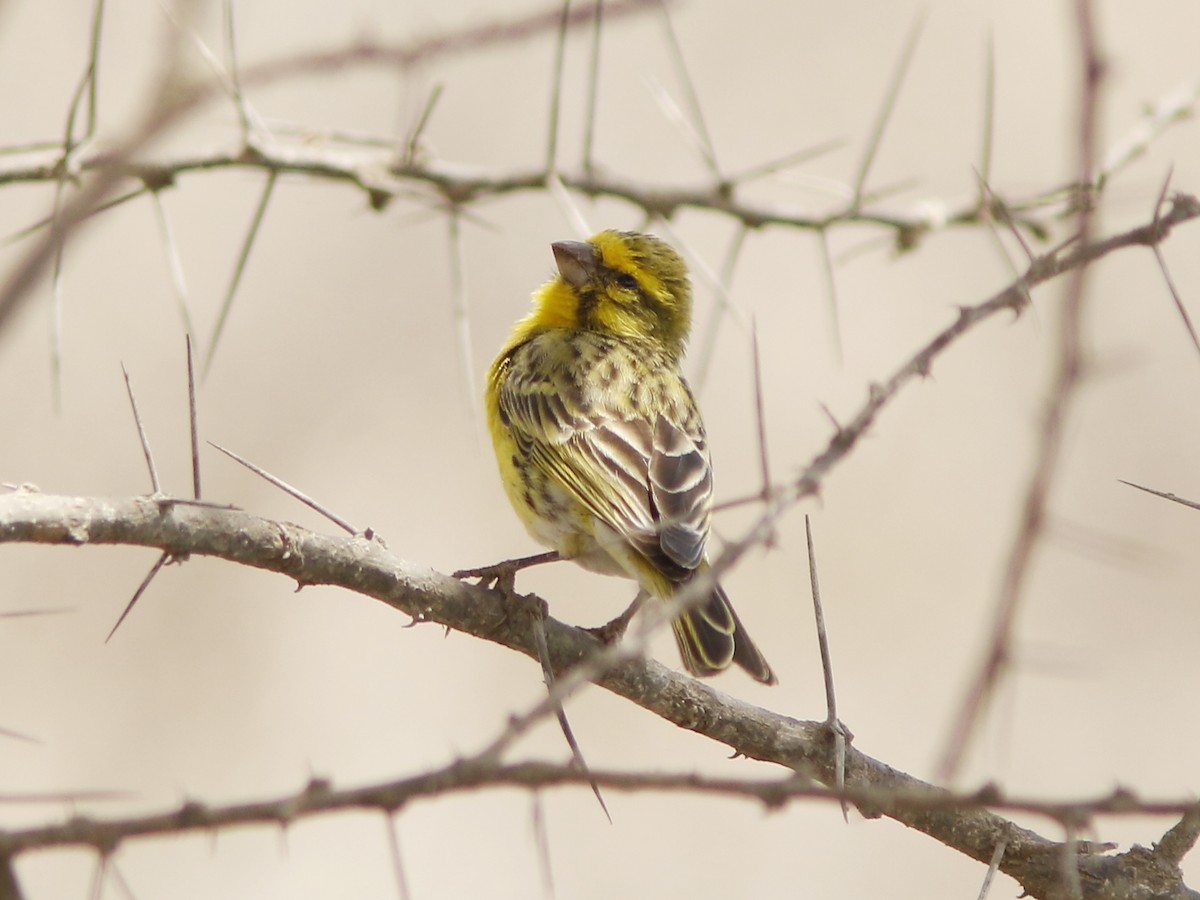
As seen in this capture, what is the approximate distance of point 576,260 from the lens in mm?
7254

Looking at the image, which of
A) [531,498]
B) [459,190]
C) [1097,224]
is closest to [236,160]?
[459,190]

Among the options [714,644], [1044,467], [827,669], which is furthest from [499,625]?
[1044,467]

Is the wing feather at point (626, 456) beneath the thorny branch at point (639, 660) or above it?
above

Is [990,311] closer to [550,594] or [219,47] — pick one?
[219,47]

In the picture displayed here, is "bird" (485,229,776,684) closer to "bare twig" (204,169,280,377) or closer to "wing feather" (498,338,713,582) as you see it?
"wing feather" (498,338,713,582)

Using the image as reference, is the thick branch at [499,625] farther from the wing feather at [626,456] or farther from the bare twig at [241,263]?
the wing feather at [626,456]

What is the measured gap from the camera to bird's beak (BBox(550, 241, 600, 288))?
23.5 feet

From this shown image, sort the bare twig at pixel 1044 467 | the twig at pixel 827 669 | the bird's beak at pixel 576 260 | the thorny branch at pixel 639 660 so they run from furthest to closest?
the bird's beak at pixel 576 260, the twig at pixel 827 669, the thorny branch at pixel 639 660, the bare twig at pixel 1044 467

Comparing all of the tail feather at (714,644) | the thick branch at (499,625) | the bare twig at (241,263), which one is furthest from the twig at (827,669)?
the bare twig at (241,263)

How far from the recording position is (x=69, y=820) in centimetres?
160

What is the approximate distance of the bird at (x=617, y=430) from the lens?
195 inches

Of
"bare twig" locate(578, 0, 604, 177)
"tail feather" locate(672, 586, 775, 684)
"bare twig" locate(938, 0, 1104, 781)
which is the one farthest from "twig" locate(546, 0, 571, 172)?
"bare twig" locate(938, 0, 1104, 781)

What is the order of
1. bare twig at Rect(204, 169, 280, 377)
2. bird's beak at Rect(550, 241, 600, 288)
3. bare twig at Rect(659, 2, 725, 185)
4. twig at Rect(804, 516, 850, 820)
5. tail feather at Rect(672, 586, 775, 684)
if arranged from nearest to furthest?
1. twig at Rect(804, 516, 850, 820)
2. bare twig at Rect(204, 169, 280, 377)
3. bare twig at Rect(659, 2, 725, 185)
4. tail feather at Rect(672, 586, 775, 684)
5. bird's beak at Rect(550, 241, 600, 288)

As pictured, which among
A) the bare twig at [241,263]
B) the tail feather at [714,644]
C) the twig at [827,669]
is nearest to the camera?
the twig at [827,669]
